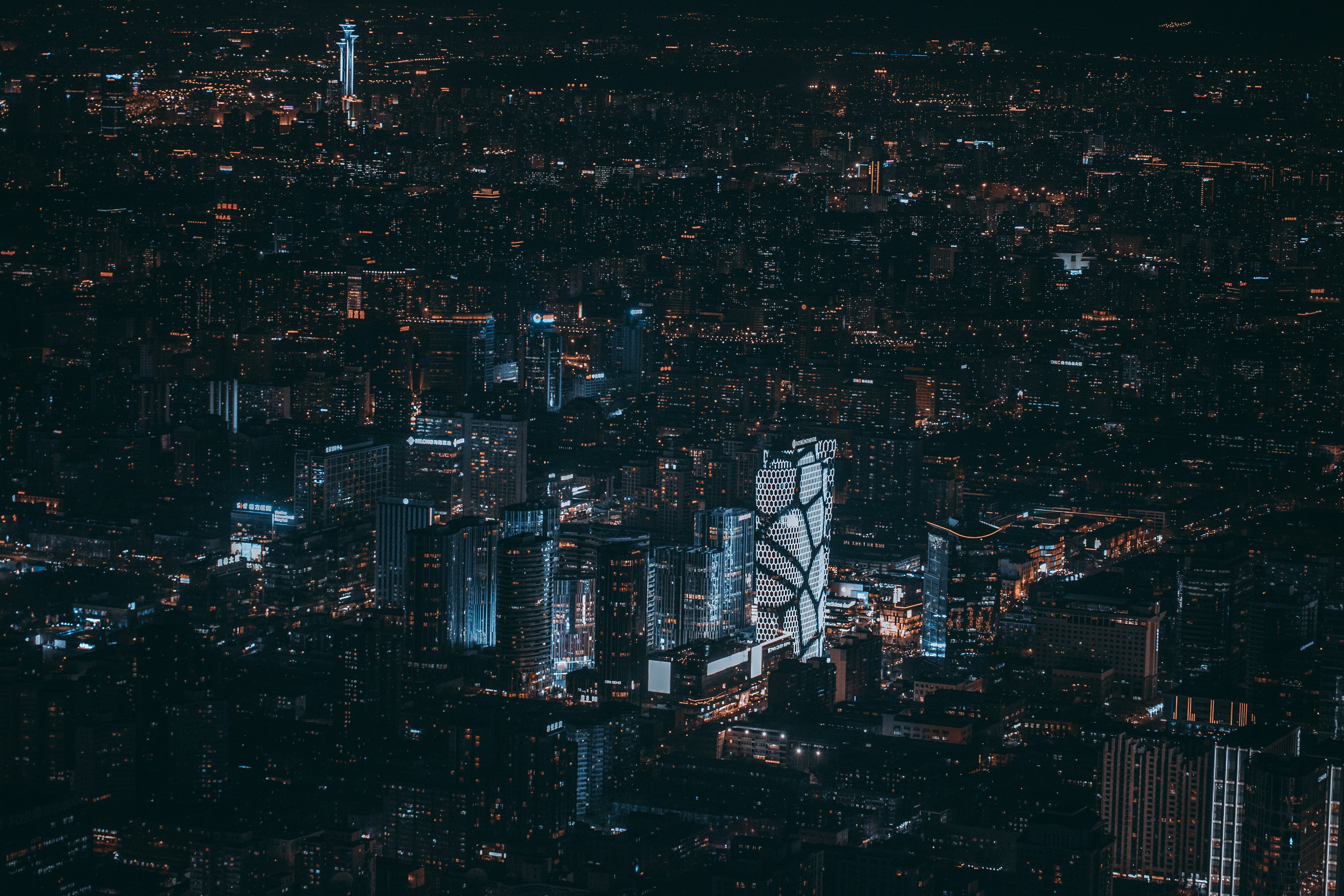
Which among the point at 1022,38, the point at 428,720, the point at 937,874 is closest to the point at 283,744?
the point at 428,720

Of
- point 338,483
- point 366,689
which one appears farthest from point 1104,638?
point 338,483

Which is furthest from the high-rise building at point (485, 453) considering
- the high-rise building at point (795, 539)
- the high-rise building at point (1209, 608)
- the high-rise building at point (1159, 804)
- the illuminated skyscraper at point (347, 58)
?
the high-rise building at point (1159, 804)

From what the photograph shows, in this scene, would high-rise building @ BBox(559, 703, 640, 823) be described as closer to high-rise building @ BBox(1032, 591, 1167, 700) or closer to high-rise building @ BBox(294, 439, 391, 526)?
high-rise building @ BBox(1032, 591, 1167, 700)

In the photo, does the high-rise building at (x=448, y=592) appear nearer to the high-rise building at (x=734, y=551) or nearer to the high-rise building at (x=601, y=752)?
the high-rise building at (x=734, y=551)

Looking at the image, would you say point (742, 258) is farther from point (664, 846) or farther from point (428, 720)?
point (664, 846)

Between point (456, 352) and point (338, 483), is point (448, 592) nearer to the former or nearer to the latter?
point (338, 483)

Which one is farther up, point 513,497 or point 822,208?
point 822,208
